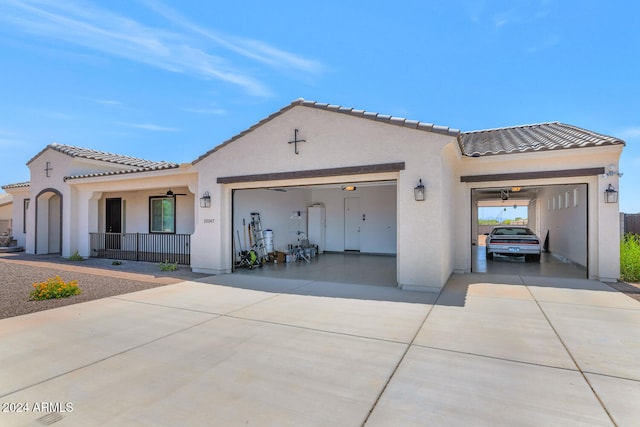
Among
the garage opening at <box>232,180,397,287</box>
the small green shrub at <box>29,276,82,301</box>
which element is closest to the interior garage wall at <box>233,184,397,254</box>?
the garage opening at <box>232,180,397,287</box>

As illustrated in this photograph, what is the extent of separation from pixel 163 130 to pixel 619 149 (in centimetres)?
1899

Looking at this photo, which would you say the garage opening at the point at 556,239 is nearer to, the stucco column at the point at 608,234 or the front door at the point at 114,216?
the stucco column at the point at 608,234

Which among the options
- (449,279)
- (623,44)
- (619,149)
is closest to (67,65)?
(449,279)

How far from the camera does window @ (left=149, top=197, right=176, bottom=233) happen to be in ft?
43.7

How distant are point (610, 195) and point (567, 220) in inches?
210

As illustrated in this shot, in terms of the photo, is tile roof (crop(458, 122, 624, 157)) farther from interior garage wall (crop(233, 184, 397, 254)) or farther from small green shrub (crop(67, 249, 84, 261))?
small green shrub (crop(67, 249, 84, 261))

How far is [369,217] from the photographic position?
14688mm

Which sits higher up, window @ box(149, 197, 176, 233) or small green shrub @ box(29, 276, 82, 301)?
window @ box(149, 197, 176, 233)

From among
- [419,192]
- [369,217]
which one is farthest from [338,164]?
[369,217]

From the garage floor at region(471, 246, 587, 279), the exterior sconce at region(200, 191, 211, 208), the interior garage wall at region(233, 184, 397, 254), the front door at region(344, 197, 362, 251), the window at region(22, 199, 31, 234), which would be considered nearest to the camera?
the garage floor at region(471, 246, 587, 279)

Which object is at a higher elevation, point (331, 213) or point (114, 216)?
point (331, 213)

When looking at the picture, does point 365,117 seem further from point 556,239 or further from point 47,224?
point 47,224

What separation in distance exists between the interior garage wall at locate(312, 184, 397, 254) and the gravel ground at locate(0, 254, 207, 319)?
7194mm

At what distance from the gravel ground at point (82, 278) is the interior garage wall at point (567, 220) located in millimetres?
11672
